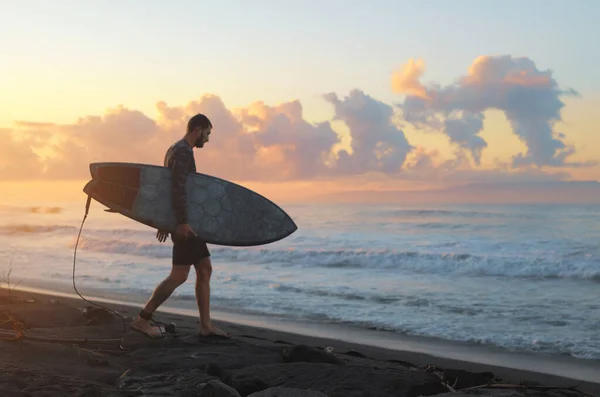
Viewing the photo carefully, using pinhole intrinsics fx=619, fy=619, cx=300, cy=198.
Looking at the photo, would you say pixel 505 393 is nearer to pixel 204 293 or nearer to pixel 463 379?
pixel 463 379

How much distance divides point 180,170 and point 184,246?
1.89 ft

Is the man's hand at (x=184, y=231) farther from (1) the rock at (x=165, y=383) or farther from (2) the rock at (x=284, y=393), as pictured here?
(2) the rock at (x=284, y=393)

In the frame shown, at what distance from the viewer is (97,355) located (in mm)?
3916

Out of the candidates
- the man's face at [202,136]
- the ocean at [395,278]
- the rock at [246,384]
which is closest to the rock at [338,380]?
the rock at [246,384]

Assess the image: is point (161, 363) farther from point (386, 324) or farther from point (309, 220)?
point (309, 220)

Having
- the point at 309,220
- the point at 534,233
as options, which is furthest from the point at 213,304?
the point at 309,220

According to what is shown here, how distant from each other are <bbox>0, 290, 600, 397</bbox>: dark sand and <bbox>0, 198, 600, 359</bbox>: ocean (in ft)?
5.29

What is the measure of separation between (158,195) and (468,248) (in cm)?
1383

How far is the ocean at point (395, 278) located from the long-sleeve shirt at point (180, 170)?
8.63 ft

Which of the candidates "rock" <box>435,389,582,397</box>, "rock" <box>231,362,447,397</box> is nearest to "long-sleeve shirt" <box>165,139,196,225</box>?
"rock" <box>231,362,447,397</box>

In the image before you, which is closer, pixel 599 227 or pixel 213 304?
pixel 213 304

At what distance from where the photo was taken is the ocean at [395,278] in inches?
259

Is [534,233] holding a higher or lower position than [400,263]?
higher

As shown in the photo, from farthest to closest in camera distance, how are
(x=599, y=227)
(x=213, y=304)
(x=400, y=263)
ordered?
(x=599, y=227) → (x=400, y=263) → (x=213, y=304)
